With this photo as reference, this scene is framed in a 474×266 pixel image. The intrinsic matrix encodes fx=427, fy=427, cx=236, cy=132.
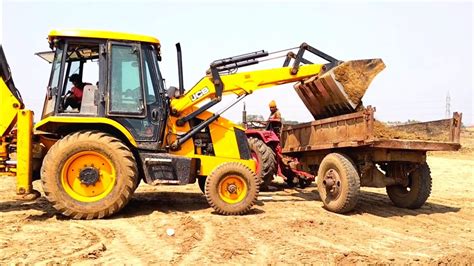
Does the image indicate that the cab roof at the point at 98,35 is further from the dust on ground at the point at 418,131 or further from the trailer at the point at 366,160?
the dust on ground at the point at 418,131

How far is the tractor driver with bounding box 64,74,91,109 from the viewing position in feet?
22.4

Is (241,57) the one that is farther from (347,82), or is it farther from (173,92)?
(347,82)

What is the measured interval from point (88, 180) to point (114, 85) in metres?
1.52

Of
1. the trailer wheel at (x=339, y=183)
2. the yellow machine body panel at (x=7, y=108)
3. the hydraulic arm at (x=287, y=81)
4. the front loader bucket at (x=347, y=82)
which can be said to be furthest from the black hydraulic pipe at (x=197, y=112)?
the yellow machine body panel at (x=7, y=108)

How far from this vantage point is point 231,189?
22.8ft

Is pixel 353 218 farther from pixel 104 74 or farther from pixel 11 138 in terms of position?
pixel 11 138

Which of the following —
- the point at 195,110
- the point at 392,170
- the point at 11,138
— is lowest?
the point at 392,170

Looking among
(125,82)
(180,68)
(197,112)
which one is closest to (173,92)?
(180,68)

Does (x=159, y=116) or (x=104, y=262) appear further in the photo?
(x=159, y=116)

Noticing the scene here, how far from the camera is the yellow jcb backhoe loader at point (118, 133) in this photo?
6.37 meters

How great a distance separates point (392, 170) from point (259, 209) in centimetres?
258

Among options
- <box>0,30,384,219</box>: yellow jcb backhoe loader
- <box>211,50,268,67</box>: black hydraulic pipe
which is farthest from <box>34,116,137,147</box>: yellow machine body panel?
<box>211,50,268,67</box>: black hydraulic pipe

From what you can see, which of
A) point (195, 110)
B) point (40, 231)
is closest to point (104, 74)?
point (195, 110)

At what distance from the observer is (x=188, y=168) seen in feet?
22.9
